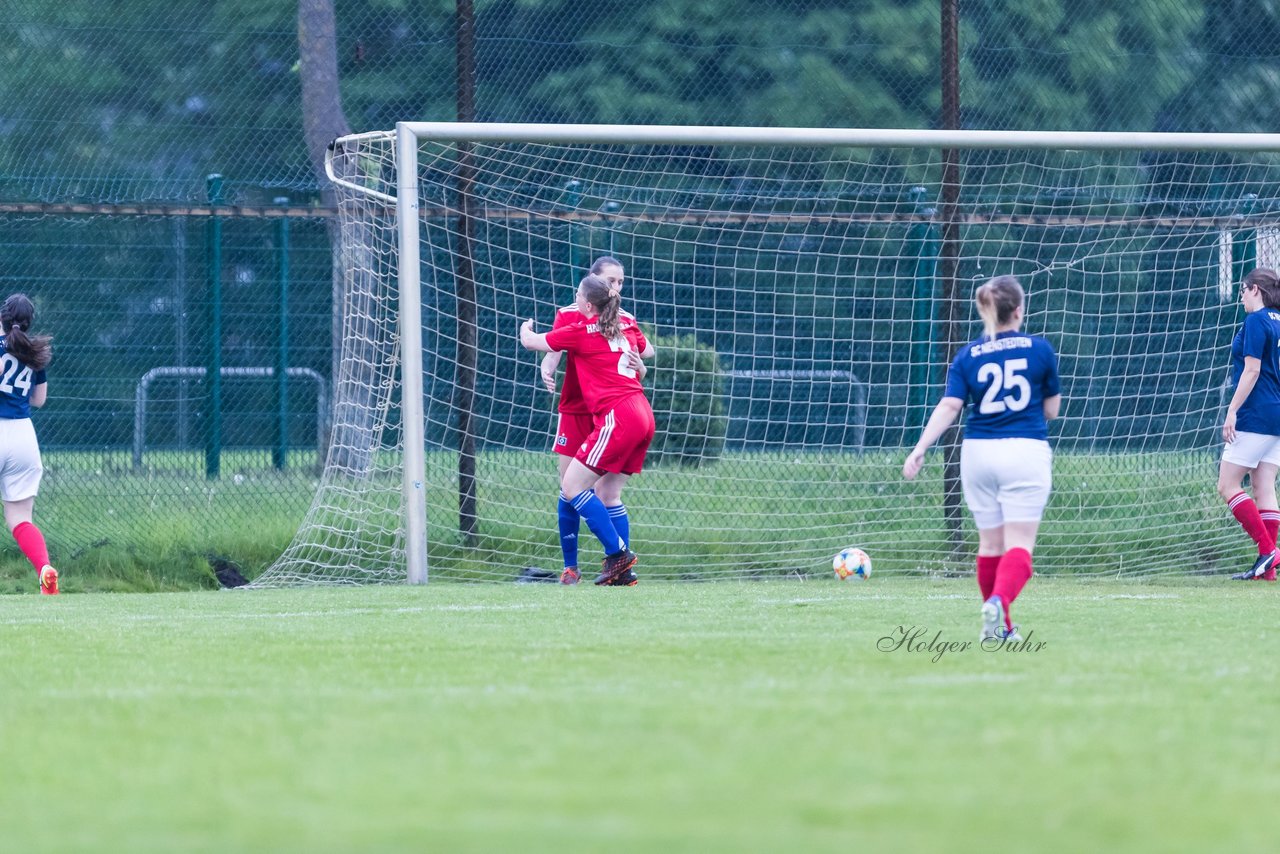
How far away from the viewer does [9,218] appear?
10961 millimetres

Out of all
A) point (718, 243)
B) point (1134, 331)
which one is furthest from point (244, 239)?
point (1134, 331)

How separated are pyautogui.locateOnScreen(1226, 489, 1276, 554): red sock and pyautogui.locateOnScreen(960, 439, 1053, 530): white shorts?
3.91m

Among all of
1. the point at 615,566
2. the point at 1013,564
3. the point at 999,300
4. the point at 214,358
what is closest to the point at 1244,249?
the point at 615,566

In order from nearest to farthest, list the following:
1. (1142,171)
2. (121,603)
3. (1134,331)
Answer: (121,603), (1134,331), (1142,171)

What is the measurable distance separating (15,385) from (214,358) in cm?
202

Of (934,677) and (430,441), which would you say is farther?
(430,441)

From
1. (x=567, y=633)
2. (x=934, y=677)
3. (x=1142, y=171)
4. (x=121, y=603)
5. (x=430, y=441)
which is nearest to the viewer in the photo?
(x=934, y=677)

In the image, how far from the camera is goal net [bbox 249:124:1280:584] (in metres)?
10.5

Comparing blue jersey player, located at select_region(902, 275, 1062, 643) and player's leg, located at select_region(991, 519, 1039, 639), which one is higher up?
blue jersey player, located at select_region(902, 275, 1062, 643)

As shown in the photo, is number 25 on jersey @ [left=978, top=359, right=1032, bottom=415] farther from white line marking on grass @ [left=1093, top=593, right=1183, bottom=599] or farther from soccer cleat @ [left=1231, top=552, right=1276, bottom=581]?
soccer cleat @ [left=1231, top=552, right=1276, bottom=581]

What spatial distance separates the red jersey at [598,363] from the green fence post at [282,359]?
2853mm

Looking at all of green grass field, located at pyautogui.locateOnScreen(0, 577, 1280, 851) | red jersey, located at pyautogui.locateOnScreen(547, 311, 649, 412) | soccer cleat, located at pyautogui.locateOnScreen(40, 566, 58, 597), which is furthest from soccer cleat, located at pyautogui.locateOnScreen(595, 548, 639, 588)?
soccer cleat, located at pyautogui.locateOnScreen(40, 566, 58, 597)

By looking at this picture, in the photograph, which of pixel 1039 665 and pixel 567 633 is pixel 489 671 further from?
pixel 1039 665

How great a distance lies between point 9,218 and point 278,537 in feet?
8.75
